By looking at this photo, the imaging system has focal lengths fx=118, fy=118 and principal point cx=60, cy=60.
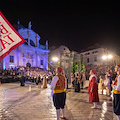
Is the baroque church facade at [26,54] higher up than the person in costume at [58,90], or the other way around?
the baroque church facade at [26,54]

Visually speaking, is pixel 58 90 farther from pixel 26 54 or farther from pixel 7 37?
pixel 26 54

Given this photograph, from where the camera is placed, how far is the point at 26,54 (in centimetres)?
3316

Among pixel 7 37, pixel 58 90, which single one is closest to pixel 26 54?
pixel 7 37

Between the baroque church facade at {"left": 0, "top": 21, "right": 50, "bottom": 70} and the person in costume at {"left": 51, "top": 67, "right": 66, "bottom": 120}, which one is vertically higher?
the baroque church facade at {"left": 0, "top": 21, "right": 50, "bottom": 70}

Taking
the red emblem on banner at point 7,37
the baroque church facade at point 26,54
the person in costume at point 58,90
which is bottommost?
the person in costume at point 58,90

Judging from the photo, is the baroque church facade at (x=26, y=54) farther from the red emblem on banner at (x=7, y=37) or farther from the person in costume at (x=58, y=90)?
the person in costume at (x=58, y=90)

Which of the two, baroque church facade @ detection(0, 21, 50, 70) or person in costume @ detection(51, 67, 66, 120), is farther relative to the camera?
baroque church facade @ detection(0, 21, 50, 70)

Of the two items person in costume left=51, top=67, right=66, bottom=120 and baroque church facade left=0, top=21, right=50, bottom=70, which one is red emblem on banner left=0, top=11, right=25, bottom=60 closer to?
person in costume left=51, top=67, right=66, bottom=120

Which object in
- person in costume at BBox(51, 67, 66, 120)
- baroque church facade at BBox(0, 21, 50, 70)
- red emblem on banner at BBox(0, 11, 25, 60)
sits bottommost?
person in costume at BBox(51, 67, 66, 120)

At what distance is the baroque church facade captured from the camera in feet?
94.9

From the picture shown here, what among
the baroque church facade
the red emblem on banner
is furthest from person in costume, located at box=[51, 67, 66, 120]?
the baroque church facade

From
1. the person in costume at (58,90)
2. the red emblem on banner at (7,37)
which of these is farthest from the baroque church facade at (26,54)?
the person in costume at (58,90)

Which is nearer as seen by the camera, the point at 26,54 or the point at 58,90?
the point at 58,90

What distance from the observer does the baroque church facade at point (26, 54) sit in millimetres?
28914
